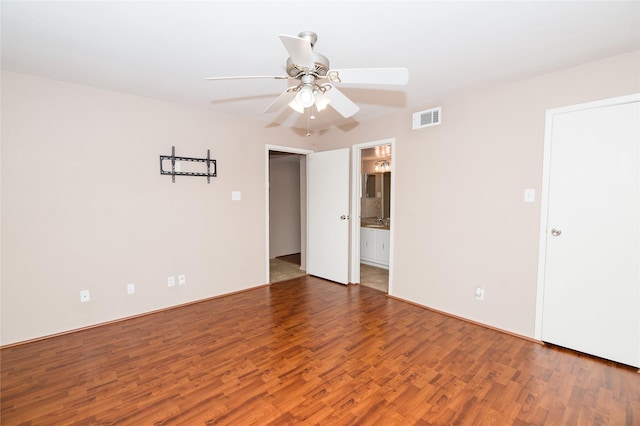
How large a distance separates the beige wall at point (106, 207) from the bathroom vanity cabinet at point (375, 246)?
2.38 meters

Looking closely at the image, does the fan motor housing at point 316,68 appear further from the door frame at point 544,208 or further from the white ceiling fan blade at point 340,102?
the door frame at point 544,208

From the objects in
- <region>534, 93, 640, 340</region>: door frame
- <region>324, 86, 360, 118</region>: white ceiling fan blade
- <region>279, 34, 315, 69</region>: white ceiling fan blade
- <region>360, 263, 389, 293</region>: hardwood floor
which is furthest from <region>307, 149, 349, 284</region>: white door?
<region>279, 34, 315, 69</region>: white ceiling fan blade

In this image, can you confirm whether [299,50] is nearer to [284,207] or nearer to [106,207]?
[106,207]

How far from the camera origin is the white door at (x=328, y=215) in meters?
4.29

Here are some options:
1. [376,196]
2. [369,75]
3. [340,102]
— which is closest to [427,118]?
[340,102]

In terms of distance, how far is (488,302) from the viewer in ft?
9.73

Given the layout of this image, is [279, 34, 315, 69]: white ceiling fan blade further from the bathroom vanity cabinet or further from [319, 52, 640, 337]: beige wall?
the bathroom vanity cabinet

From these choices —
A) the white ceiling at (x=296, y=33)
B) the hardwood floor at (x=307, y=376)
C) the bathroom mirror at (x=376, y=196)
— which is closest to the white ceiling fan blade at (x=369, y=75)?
the white ceiling at (x=296, y=33)

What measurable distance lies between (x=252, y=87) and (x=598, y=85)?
9.59 ft

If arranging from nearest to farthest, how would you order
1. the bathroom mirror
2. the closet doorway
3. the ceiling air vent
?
1. the ceiling air vent
2. the bathroom mirror
3. the closet doorway

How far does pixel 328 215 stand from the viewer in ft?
14.8

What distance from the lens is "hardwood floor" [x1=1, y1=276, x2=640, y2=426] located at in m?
1.79

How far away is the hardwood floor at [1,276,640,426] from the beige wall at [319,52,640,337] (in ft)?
1.27

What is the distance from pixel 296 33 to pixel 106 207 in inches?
101
